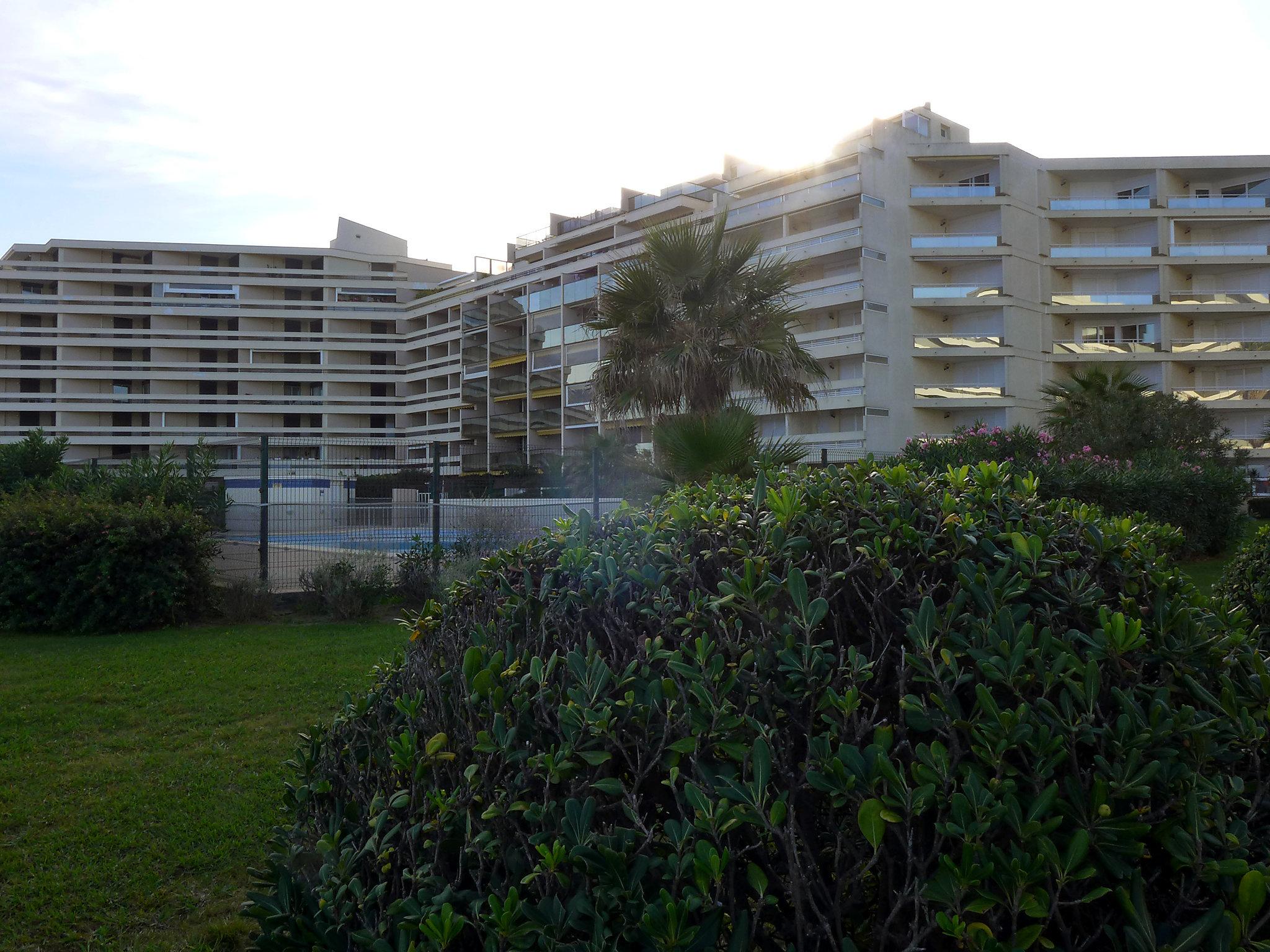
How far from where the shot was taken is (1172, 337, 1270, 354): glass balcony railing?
171ft

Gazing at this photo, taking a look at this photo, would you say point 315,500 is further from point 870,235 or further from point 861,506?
point 870,235

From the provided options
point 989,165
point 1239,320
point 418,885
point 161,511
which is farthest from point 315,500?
point 1239,320

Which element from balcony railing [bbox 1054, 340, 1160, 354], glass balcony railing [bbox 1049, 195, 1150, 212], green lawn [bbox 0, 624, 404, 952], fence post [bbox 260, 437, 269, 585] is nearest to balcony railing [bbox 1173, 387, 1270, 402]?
balcony railing [bbox 1054, 340, 1160, 354]

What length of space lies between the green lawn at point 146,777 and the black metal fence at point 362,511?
2673 mm

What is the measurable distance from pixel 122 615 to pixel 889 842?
432 inches

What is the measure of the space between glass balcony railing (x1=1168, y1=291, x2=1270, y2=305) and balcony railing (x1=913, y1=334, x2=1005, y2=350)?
448 inches

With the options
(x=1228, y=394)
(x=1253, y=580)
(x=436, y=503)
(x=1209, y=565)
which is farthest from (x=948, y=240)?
(x=1253, y=580)

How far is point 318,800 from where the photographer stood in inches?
105

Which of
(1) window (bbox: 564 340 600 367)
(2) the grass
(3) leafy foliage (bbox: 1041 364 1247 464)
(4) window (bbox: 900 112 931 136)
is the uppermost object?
(4) window (bbox: 900 112 931 136)

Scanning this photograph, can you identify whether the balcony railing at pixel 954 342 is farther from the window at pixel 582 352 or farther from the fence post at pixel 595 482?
the fence post at pixel 595 482

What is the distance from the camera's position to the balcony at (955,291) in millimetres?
50281

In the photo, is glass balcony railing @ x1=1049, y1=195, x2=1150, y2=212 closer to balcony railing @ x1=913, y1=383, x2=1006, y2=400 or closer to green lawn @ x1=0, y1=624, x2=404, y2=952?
balcony railing @ x1=913, y1=383, x2=1006, y2=400

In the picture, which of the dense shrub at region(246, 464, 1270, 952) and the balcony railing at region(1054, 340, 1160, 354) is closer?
the dense shrub at region(246, 464, 1270, 952)

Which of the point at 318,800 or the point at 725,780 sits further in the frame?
the point at 318,800
